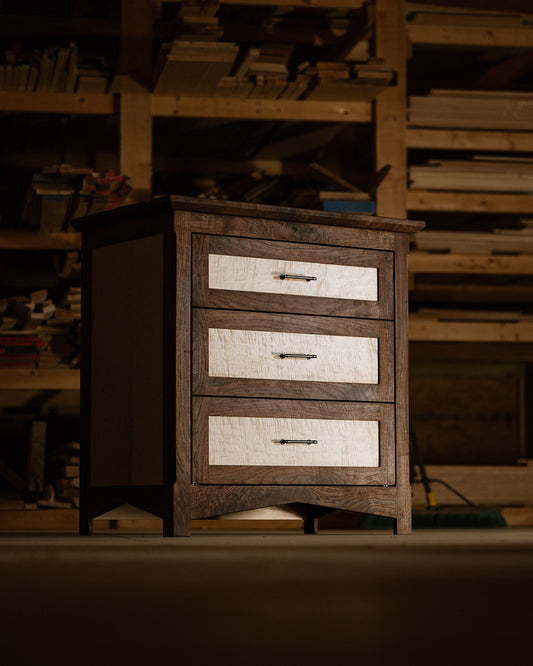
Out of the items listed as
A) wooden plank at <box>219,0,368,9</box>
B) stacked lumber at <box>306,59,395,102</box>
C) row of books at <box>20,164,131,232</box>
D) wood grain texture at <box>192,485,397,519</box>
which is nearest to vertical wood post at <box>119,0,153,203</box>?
row of books at <box>20,164,131,232</box>

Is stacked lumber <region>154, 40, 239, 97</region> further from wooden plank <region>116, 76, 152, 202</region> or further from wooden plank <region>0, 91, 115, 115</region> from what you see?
wooden plank <region>0, 91, 115, 115</region>

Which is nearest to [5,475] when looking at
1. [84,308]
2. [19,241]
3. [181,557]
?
[19,241]

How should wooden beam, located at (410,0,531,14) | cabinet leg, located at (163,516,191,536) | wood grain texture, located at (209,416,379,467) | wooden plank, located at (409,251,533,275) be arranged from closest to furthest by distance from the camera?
cabinet leg, located at (163,516,191,536) → wood grain texture, located at (209,416,379,467) → wooden plank, located at (409,251,533,275) → wooden beam, located at (410,0,531,14)

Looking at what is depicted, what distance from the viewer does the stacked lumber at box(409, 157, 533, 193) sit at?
492 cm

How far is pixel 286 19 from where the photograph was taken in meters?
5.37

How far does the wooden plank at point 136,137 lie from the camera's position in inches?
178

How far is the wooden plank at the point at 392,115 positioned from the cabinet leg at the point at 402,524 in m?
1.78

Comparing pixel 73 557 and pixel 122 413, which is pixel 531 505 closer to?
pixel 122 413

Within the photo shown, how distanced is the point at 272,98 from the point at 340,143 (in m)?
1.22

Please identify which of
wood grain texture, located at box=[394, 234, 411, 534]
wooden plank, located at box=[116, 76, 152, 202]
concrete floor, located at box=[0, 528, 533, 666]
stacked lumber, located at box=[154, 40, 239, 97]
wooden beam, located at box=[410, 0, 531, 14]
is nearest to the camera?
concrete floor, located at box=[0, 528, 533, 666]

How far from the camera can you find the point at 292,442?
3031 mm

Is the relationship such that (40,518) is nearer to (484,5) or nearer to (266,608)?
(484,5)

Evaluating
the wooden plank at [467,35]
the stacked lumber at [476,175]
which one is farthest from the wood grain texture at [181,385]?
the wooden plank at [467,35]

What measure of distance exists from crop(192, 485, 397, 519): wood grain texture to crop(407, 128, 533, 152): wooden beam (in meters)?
2.18
